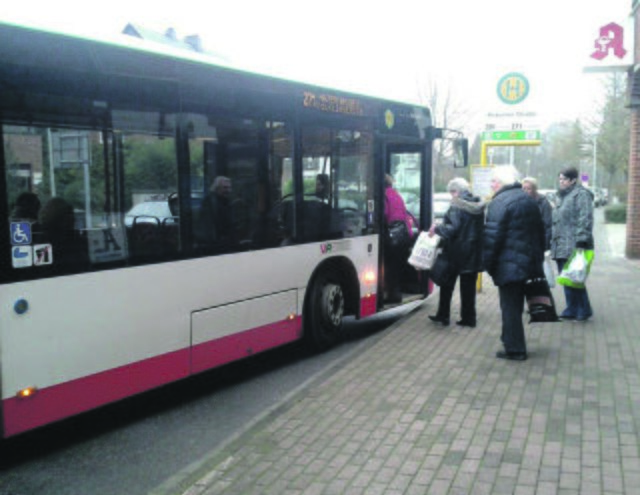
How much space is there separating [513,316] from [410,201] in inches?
146

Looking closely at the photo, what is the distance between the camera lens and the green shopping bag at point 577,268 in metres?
7.39

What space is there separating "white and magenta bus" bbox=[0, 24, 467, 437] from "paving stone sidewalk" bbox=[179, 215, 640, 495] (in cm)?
97

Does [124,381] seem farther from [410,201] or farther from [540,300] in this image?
[410,201]

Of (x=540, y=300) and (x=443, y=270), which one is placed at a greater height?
(x=443, y=270)

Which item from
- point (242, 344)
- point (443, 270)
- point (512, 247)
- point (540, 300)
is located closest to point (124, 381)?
point (242, 344)

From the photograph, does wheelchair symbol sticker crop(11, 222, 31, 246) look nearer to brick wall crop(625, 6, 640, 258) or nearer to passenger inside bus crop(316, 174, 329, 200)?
passenger inside bus crop(316, 174, 329, 200)

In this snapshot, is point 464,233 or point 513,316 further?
point 464,233

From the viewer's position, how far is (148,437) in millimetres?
4832

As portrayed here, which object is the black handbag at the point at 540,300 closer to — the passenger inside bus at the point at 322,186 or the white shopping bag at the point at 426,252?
the white shopping bag at the point at 426,252

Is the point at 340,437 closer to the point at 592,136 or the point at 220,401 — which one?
the point at 220,401

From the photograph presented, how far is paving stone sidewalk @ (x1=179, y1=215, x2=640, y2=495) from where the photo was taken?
371 centimetres

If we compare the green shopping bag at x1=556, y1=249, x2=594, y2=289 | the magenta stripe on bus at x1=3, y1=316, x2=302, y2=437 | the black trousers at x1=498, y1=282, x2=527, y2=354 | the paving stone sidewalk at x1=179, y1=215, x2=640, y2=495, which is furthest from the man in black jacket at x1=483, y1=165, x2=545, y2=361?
the magenta stripe on bus at x1=3, y1=316, x2=302, y2=437

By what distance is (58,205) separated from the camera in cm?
427

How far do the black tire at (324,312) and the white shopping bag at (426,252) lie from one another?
3.20 ft
